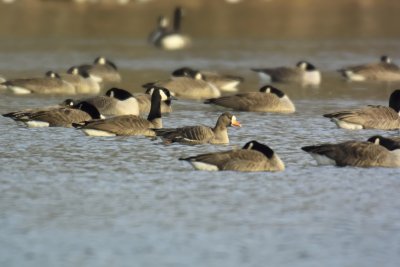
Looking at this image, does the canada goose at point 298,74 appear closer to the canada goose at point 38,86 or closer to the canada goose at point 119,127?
the canada goose at point 38,86

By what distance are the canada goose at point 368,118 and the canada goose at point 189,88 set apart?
504 centimetres

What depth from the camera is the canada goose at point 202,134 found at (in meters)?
13.5

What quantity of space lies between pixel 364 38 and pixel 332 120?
18799 mm

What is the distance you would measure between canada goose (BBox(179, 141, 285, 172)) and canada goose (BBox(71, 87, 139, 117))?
202 inches

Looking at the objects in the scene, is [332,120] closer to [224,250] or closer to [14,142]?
[14,142]

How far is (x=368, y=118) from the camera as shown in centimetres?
1538

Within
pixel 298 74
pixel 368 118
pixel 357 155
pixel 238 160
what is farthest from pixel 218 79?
pixel 238 160

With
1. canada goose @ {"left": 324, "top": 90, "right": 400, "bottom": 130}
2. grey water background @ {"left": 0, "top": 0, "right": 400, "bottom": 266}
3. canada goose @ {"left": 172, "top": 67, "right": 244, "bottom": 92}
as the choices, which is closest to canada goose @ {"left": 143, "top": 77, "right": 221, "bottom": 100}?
grey water background @ {"left": 0, "top": 0, "right": 400, "bottom": 266}

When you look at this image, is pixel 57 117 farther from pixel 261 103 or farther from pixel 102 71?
pixel 102 71

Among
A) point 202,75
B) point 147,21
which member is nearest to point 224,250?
point 202,75

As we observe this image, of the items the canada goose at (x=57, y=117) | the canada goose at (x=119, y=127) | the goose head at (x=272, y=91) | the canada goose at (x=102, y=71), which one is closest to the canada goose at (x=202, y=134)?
the canada goose at (x=119, y=127)

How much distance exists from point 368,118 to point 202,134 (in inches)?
115

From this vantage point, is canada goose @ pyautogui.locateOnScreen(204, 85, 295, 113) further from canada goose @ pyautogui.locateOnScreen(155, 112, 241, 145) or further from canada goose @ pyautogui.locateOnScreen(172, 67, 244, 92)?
canada goose @ pyautogui.locateOnScreen(155, 112, 241, 145)

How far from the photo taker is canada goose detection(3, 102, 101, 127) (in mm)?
15055
